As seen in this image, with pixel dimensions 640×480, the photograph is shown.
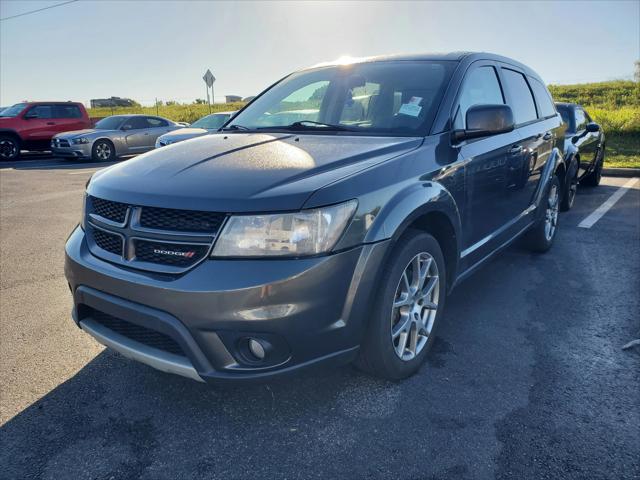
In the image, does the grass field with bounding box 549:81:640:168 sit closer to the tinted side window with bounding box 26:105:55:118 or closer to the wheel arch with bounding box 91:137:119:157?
the wheel arch with bounding box 91:137:119:157

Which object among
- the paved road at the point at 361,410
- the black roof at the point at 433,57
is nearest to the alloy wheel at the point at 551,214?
the paved road at the point at 361,410

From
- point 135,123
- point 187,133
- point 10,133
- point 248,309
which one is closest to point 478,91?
point 248,309

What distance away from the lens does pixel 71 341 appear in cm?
308

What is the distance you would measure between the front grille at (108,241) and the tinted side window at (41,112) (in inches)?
595

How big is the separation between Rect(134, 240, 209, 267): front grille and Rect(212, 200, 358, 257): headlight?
9 centimetres

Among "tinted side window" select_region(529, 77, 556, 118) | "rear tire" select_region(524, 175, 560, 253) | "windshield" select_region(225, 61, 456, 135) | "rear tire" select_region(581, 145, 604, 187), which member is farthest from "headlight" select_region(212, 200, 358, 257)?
"rear tire" select_region(581, 145, 604, 187)

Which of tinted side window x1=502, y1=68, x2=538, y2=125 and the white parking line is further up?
tinted side window x1=502, y1=68, x2=538, y2=125

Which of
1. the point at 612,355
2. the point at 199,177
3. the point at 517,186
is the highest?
the point at 199,177

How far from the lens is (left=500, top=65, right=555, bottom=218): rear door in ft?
12.0

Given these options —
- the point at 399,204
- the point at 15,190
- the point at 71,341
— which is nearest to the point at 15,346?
the point at 71,341

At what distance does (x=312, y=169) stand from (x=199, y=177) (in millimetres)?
506

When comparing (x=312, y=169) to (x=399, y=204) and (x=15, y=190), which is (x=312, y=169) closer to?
(x=399, y=204)

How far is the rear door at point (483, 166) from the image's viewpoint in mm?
2977

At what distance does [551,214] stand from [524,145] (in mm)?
1401
